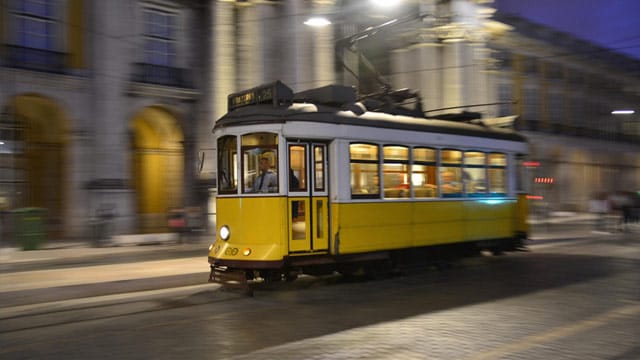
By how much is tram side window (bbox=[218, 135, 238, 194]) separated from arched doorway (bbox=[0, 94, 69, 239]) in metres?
10.5

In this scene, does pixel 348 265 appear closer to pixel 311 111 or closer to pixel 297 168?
pixel 297 168

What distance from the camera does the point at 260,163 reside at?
32.7 ft

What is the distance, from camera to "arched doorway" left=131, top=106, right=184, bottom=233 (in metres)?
22.2

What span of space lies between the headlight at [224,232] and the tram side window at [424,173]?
3784mm

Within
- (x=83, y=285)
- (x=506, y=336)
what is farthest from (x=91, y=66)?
(x=506, y=336)

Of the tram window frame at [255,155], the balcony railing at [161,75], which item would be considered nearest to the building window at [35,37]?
the balcony railing at [161,75]

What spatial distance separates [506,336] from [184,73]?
1855 cm

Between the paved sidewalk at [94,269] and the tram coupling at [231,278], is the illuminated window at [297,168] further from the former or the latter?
the paved sidewalk at [94,269]

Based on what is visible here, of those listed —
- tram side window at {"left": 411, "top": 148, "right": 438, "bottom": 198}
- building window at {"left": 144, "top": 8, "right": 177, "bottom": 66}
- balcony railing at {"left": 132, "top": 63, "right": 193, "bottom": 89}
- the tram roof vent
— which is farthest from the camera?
building window at {"left": 144, "top": 8, "right": 177, "bottom": 66}

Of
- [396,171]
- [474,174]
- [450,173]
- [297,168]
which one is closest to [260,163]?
[297,168]

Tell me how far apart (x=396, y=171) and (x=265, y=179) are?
2785mm

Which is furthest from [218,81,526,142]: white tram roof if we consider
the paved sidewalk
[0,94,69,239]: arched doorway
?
[0,94,69,239]: arched doorway

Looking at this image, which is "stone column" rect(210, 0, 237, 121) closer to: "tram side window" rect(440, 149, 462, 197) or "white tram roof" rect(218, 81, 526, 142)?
"white tram roof" rect(218, 81, 526, 142)

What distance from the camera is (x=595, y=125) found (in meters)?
47.2
